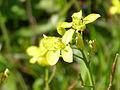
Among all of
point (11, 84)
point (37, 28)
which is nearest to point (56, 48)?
point (11, 84)

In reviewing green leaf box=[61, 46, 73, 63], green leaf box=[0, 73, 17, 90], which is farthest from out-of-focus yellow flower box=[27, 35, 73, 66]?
green leaf box=[0, 73, 17, 90]

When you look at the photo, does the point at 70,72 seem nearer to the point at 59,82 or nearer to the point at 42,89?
the point at 59,82

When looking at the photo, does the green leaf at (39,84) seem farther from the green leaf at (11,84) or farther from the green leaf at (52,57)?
the green leaf at (52,57)

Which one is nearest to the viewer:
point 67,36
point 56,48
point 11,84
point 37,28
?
point 67,36

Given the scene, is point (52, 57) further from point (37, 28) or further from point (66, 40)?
point (37, 28)

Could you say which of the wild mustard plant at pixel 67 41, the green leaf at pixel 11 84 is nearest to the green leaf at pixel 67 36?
the wild mustard plant at pixel 67 41

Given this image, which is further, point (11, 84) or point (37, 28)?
point (37, 28)

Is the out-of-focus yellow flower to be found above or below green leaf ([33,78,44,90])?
above

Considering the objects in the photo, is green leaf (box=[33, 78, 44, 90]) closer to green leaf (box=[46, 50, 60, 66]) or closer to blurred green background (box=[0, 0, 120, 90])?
blurred green background (box=[0, 0, 120, 90])

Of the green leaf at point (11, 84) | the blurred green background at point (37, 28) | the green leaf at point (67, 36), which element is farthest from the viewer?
the blurred green background at point (37, 28)

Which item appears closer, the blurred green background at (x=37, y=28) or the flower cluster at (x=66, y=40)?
the flower cluster at (x=66, y=40)

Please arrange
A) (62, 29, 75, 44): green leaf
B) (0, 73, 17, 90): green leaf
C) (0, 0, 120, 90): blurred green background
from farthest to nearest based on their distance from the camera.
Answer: (0, 0, 120, 90): blurred green background, (0, 73, 17, 90): green leaf, (62, 29, 75, 44): green leaf
